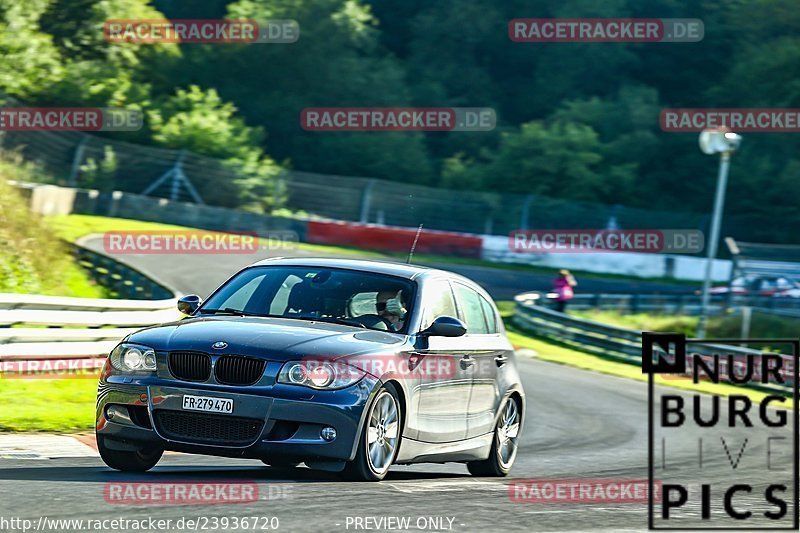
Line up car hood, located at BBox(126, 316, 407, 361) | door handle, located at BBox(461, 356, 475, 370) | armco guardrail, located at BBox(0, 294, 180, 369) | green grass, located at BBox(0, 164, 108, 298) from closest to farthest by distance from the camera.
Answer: car hood, located at BBox(126, 316, 407, 361) → door handle, located at BBox(461, 356, 475, 370) → armco guardrail, located at BBox(0, 294, 180, 369) → green grass, located at BBox(0, 164, 108, 298)

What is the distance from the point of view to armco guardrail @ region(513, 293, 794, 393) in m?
29.9

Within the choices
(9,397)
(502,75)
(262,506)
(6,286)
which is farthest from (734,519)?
(502,75)

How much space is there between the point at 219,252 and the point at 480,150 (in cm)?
2762

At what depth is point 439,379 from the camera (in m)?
9.09

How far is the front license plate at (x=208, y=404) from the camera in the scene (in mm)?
7820

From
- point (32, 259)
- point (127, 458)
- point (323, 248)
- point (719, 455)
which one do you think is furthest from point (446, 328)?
point (323, 248)

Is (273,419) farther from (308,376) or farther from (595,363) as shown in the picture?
(595,363)

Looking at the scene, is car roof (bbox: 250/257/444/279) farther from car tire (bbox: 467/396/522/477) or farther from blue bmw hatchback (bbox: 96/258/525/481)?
car tire (bbox: 467/396/522/477)

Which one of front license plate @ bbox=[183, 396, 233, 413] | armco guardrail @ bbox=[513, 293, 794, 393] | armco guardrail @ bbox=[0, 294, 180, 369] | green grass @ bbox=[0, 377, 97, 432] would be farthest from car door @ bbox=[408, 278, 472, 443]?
armco guardrail @ bbox=[513, 293, 794, 393]

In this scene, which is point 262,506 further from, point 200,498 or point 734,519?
point 734,519

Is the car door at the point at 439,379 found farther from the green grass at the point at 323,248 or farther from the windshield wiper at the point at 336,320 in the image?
the green grass at the point at 323,248

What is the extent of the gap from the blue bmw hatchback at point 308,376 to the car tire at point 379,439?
1 centimetres

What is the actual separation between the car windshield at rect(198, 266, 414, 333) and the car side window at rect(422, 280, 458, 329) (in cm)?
17

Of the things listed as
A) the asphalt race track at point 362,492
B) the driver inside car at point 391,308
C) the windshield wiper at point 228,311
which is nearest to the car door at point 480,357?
the asphalt race track at point 362,492
